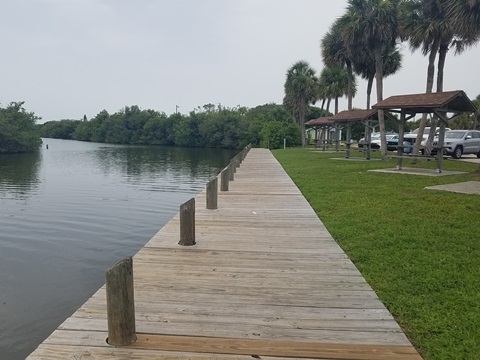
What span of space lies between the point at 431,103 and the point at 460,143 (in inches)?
478

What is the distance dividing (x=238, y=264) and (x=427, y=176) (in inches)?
491

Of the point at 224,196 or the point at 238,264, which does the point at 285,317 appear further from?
the point at 224,196

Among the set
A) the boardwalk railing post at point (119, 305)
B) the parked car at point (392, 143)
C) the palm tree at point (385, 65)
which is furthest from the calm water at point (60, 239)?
the palm tree at point (385, 65)

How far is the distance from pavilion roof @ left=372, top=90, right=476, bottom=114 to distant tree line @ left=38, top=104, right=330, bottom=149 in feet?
134

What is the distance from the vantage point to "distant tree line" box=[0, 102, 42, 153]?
55562 mm

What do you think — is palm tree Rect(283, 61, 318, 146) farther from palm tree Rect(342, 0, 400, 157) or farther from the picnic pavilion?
the picnic pavilion

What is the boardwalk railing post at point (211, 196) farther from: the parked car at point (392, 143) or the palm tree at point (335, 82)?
the palm tree at point (335, 82)

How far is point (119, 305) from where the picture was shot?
11.2 feet

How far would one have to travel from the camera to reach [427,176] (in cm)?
1573

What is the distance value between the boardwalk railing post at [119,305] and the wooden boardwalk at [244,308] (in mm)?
90

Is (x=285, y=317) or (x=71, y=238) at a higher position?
(x=285, y=317)

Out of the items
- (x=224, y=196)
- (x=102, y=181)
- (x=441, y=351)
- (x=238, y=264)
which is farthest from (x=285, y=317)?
(x=102, y=181)

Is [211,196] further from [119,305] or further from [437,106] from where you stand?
[437,106]

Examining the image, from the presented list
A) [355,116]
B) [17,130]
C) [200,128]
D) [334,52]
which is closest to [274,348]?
[355,116]
